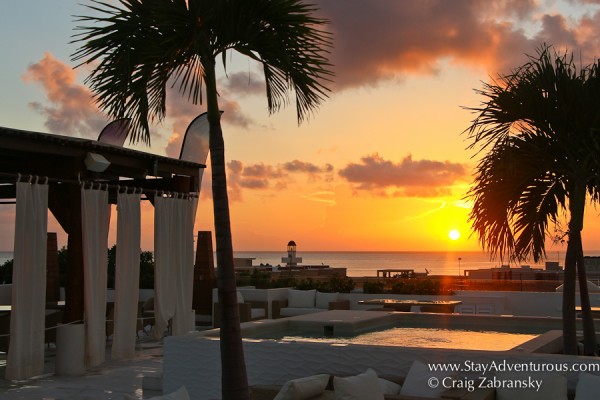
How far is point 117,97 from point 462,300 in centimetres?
1081

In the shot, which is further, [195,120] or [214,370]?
[195,120]

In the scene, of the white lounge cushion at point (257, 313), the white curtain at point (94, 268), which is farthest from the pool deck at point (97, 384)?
the white lounge cushion at point (257, 313)

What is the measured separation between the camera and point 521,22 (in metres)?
10.6

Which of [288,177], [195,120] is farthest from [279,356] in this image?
[288,177]

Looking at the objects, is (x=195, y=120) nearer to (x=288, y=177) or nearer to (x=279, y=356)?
(x=288, y=177)

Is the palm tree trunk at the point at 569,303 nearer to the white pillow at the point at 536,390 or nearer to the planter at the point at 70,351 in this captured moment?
the white pillow at the point at 536,390

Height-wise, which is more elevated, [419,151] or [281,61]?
[419,151]

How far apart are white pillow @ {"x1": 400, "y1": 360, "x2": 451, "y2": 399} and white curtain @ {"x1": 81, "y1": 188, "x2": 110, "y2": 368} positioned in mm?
5304

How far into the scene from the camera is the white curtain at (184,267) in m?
11.4

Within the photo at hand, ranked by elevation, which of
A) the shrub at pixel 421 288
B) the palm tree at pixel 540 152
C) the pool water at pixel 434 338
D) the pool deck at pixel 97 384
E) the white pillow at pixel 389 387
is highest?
the palm tree at pixel 540 152

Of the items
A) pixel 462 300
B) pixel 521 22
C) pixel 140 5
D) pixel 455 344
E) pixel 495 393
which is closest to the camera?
pixel 140 5

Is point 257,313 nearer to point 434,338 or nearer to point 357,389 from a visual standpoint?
point 434,338

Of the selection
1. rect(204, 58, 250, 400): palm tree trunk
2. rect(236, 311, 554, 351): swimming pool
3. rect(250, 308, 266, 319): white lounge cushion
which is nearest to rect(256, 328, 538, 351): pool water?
rect(236, 311, 554, 351): swimming pool

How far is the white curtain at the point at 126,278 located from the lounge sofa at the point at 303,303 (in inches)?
203
